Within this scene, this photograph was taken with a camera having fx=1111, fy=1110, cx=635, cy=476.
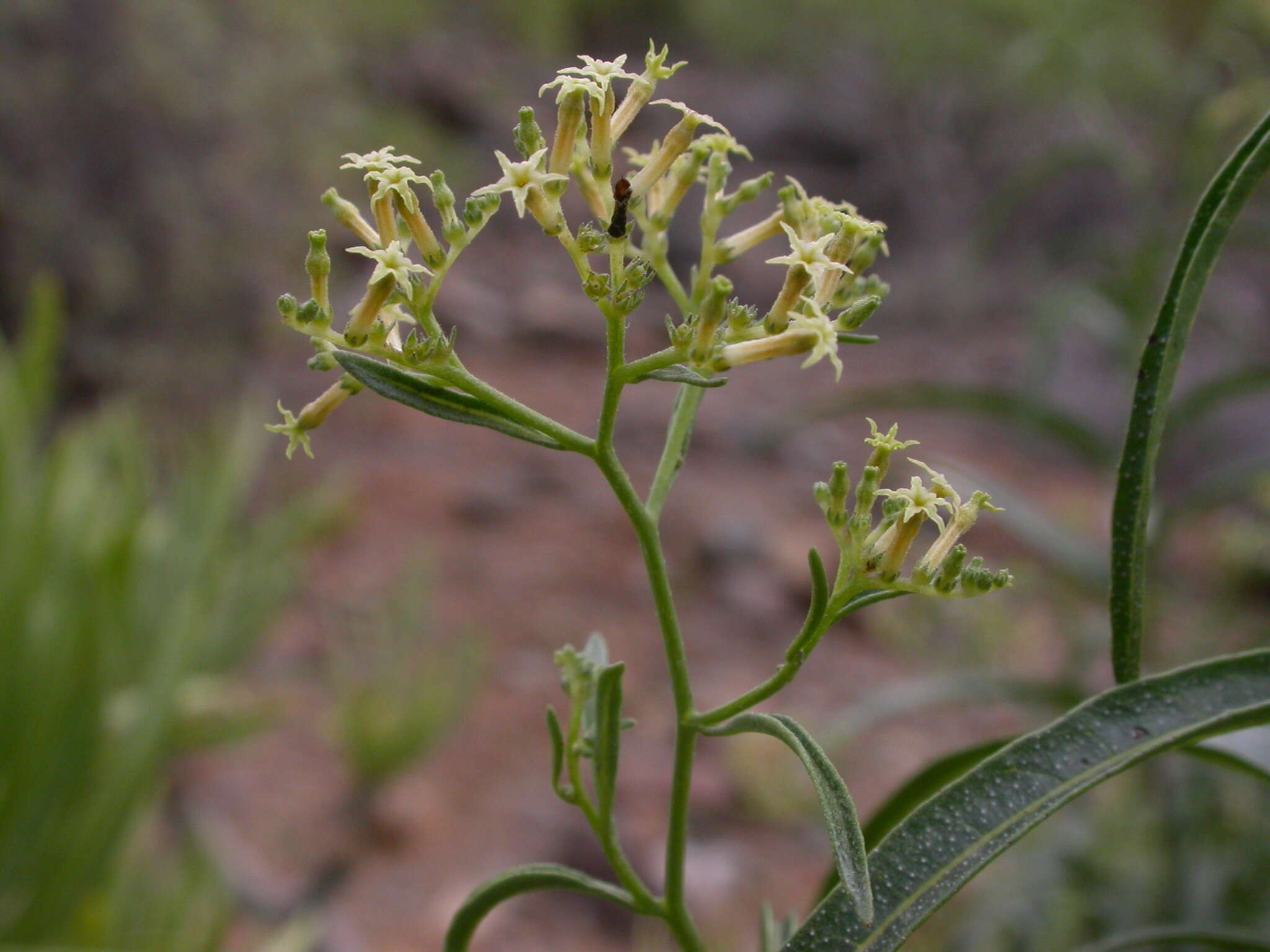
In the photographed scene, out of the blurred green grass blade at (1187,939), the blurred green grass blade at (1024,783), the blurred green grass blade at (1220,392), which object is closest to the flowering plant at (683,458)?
the blurred green grass blade at (1024,783)

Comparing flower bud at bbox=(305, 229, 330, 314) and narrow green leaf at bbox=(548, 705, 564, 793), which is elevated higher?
flower bud at bbox=(305, 229, 330, 314)

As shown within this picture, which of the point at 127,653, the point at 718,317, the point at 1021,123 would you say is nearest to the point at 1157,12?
the point at 1021,123

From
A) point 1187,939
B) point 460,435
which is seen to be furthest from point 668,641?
point 460,435

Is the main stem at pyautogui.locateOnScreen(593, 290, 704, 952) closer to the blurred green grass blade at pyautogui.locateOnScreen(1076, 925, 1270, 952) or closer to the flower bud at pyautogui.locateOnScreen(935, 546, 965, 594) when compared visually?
the flower bud at pyautogui.locateOnScreen(935, 546, 965, 594)

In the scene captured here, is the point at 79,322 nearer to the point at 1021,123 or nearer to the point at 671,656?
the point at 671,656

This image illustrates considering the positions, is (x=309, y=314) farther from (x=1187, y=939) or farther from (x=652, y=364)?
(x=1187, y=939)

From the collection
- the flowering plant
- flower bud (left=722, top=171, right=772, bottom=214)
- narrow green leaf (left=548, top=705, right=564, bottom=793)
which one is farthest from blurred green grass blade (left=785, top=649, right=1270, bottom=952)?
flower bud (left=722, top=171, right=772, bottom=214)
